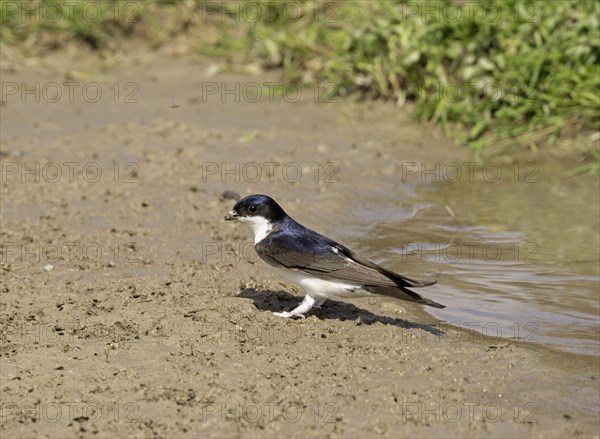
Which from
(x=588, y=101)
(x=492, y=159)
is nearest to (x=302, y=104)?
(x=492, y=159)

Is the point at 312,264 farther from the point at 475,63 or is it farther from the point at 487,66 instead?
the point at 475,63

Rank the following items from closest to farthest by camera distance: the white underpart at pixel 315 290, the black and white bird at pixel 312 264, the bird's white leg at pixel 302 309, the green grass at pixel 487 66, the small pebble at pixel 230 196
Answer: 1. the black and white bird at pixel 312 264
2. the white underpart at pixel 315 290
3. the bird's white leg at pixel 302 309
4. the small pebble at pixel 230 196
5. the green grass at pixel 487 66

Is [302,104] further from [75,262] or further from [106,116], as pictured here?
[75,262]

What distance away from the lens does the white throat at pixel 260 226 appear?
19.8ft

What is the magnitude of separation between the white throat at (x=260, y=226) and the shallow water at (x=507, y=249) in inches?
41.6

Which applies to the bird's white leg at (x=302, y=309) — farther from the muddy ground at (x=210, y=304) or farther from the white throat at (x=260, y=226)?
the white throat at (x=260, y=226)

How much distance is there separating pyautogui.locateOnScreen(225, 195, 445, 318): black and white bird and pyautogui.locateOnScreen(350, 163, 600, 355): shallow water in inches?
25.9

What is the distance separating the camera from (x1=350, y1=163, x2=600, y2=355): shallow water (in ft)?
19.8

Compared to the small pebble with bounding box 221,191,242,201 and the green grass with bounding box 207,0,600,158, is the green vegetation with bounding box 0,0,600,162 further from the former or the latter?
the small pebble with bounding box 221,191,242,201

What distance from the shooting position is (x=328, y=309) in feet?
20.1

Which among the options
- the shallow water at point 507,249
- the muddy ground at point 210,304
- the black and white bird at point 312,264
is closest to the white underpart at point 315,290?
the black and white bird at point 312,264

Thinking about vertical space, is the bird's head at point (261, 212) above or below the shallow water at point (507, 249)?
above

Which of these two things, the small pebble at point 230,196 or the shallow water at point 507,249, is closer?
the shallow water at point 507,249

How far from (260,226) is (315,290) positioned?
0.56m
